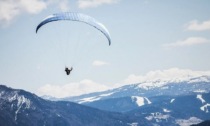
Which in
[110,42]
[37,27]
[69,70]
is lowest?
[69,70]

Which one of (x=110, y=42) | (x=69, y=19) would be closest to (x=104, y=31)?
(x=110, y=42)

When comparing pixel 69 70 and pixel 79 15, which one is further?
pixel 69 70

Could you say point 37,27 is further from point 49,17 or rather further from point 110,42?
point 110,42

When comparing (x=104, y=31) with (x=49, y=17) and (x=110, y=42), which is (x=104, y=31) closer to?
(x=110, y=42)

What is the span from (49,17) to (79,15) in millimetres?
5729

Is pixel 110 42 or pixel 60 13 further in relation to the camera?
pixel 110 42

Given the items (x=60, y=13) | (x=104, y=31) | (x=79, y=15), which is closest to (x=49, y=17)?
(x=60, y=13)

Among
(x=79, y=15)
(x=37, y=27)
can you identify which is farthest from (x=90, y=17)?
(x=37, y=27)

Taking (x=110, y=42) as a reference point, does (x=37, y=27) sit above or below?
above

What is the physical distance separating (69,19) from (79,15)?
192cm

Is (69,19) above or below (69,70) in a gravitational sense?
above

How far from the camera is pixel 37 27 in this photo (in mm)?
60312

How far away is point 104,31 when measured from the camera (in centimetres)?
5747

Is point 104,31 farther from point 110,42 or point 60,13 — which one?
point 60,13
